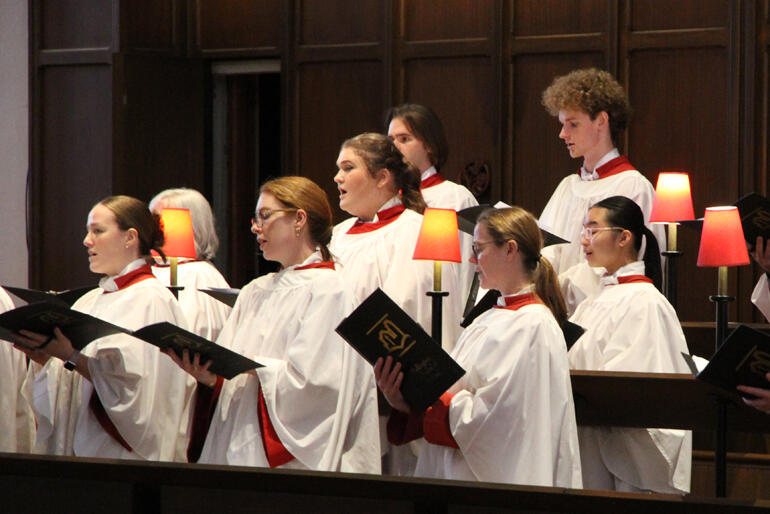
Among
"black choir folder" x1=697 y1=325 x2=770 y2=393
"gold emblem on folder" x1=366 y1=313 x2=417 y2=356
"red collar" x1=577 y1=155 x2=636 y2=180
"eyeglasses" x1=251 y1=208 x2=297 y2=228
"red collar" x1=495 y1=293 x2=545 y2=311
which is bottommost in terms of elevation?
"black choir folder" x1=697 y1=325 x2=770 y2=393

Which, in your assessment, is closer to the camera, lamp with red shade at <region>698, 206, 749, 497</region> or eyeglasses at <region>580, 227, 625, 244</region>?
lamp with red shade at <region>698, 206, 749, 497</region>

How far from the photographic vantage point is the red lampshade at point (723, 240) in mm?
5207

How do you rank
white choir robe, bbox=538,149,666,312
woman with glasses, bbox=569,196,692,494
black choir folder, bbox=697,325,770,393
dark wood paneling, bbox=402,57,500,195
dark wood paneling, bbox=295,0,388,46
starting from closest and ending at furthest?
1. black choir folder, bbox=697,325,770,393
2. woman with glasses, bbox=569,196,692,494
3. white choir robe, bbox=538,149,666,312
4. dark wood paneling, bbox=402,57,500,195
5. dark wood paneling, bbox=295,0,388,46

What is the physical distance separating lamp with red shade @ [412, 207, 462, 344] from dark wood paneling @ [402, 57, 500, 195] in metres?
3.47

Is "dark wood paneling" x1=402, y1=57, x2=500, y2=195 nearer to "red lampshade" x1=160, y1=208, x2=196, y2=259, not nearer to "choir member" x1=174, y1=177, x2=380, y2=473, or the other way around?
"red lampshade" x1=160, y1=208, x2=196, y2=259

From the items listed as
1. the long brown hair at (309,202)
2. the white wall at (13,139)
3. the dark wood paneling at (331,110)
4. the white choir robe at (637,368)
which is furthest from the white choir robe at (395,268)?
the white wall at (13,139)

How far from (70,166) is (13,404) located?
149 inches

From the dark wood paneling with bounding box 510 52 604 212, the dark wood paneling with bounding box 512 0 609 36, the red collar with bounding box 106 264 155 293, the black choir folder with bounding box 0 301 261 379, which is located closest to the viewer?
the black choir folder with bounding box 0 301 261 379

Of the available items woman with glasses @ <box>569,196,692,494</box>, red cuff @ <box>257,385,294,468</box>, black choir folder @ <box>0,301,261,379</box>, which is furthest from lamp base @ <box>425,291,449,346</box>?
black choir folder @ <box>0,301,261,379</box>

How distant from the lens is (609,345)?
17.3 feet

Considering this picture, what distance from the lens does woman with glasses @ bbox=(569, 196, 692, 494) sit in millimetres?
5152

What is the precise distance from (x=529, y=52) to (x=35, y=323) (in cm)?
479

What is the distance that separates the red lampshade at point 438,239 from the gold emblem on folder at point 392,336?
1.05 meters

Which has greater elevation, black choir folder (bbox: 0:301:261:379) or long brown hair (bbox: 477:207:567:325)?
long brown hair (bbox: 477:207:567:325)
